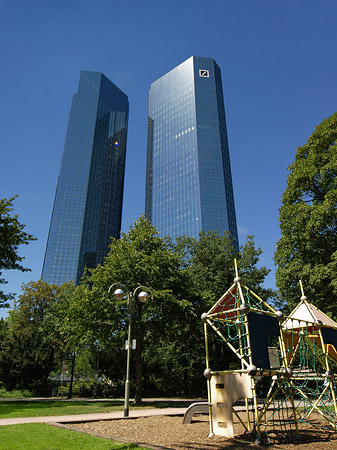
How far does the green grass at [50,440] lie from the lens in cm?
706

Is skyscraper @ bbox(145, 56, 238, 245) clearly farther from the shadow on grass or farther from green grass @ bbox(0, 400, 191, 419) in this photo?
the shadow on grass

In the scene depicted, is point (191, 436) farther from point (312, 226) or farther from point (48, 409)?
point (312, 226)

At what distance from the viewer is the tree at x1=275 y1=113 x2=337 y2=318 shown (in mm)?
19391

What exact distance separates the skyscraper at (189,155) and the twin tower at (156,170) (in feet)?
1.33

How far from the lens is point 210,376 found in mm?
9820

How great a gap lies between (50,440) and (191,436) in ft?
13.2

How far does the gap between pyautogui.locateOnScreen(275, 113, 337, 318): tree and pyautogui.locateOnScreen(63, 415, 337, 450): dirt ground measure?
32.2 ft

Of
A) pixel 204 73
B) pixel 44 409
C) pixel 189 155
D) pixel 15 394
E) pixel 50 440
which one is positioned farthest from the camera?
pixel 204 73

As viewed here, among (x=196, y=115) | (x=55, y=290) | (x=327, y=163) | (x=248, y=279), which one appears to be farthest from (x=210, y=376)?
(x=196, y=115)

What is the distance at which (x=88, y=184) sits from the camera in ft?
501

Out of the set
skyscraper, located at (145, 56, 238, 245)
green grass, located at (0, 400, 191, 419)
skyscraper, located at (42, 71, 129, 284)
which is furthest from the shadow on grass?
skyscraper, located at (42, 71, 129, 284)

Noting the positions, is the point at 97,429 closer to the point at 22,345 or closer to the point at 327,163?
the point at 327,163

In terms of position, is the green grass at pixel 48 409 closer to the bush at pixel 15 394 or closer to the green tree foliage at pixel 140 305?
the green tree foliage at pixel 140 305

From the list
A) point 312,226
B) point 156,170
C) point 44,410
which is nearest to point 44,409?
point 44,410
